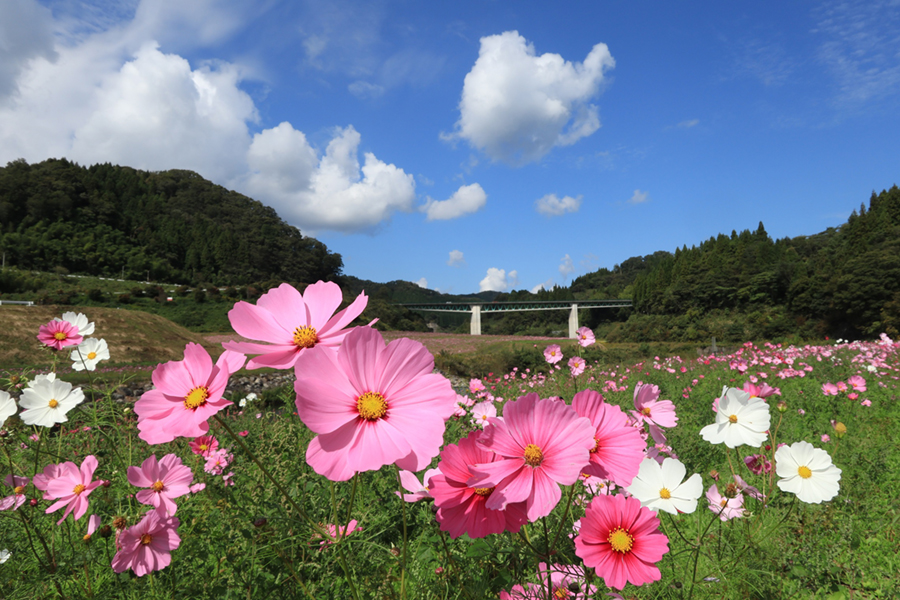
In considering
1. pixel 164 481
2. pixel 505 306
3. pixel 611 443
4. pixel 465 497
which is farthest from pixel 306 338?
pixel 505 306

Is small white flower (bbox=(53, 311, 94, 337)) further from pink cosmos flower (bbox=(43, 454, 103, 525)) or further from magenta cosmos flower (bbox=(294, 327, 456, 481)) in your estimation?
magenta cosmos flower (bbox=(294, 327, 456, 481))

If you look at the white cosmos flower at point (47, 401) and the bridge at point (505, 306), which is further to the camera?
Answer: the bridge at point (505, 306)

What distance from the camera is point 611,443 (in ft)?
2.21

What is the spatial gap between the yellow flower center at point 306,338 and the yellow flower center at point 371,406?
0.40ft

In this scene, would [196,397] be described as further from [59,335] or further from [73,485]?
[59,335]

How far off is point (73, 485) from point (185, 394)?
35.0 inches

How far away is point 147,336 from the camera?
48.3ft

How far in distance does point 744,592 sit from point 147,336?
696 inches

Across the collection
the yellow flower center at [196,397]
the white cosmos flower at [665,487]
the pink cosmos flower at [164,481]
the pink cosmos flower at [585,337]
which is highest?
the pink cosmos flower at [585,337]

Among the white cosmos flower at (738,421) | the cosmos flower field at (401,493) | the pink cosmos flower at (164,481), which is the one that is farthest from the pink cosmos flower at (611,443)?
the pink cosmos flower at (164,481)

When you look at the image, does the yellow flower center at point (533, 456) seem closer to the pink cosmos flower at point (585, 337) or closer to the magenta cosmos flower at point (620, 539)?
the magenta cosmos flower at point (620, 539)

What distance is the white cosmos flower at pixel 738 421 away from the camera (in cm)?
107

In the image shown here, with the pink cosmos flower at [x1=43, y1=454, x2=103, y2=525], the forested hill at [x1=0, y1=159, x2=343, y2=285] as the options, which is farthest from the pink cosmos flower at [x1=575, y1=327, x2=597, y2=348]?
the forested hill at [x1=0, y1=159, x2=343, y2=285]

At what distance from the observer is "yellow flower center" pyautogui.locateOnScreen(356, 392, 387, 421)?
53 cm
